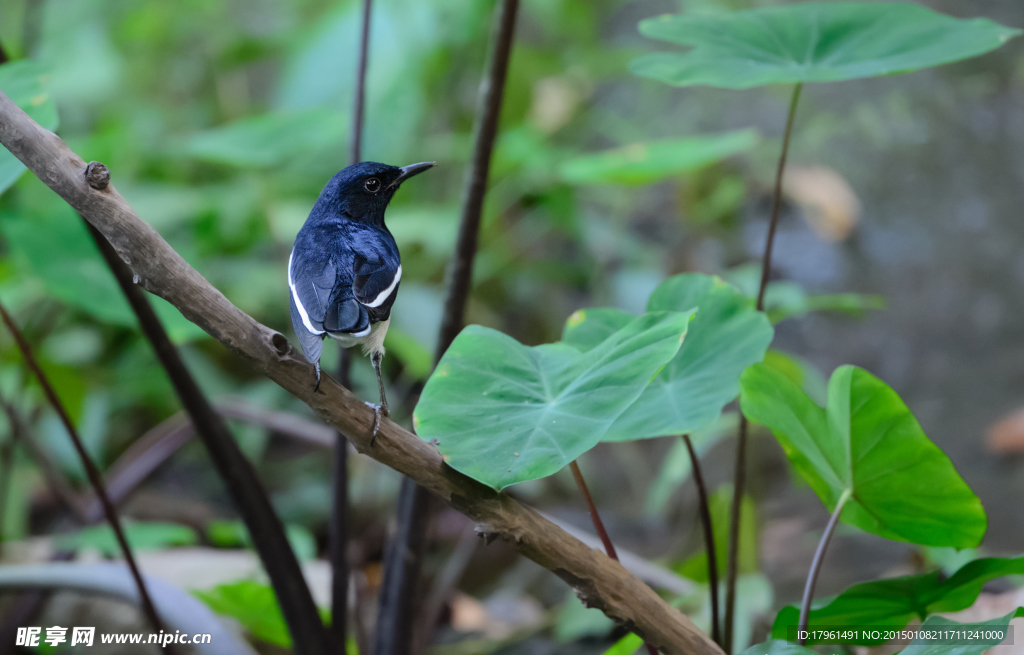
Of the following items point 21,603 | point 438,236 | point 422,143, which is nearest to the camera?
point 21,603

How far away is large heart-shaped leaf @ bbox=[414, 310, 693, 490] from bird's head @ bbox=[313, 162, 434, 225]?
0.19m

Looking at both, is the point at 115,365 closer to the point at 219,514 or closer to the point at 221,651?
the point at 219,514

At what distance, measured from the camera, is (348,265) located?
0.61 m

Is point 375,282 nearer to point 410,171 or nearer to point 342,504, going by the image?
point 410,171

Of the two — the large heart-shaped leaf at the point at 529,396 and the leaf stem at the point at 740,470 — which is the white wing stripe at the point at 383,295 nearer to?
the large heart-shaped leaf at the point at 529,396

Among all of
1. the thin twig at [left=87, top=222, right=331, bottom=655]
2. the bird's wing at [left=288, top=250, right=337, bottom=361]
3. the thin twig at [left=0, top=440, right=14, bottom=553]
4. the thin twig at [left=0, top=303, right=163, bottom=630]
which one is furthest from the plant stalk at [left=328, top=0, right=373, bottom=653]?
the thin twig at [left=0, top=440, right=14, bottom=553]

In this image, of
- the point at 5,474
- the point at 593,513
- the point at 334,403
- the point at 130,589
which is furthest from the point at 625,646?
the point at 5,474

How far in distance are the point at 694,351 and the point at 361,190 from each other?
433 mm

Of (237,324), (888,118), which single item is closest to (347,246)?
(237,324)

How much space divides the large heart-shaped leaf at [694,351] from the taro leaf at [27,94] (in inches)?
24.2

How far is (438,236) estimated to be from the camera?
7.18ft

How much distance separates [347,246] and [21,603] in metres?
1.12

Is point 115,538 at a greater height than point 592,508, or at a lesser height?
greater

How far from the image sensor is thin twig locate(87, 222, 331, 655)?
0.80 meters
